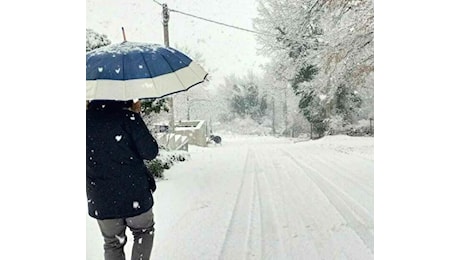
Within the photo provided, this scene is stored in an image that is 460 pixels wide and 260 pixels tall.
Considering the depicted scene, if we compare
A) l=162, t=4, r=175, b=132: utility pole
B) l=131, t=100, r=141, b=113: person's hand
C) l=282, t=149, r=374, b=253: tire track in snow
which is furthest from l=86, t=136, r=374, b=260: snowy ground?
l=131, t=100, r=141, b=113: person's hand

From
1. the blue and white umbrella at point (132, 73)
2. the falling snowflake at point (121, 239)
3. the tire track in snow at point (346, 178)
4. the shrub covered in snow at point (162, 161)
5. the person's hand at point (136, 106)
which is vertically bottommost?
the falling snowflake at point (121, 239)

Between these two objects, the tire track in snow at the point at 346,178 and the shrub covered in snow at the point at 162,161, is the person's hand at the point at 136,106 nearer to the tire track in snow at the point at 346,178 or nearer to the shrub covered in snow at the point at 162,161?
the shrub covered in snow at the point at 162,161

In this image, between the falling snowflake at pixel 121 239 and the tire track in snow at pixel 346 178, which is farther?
the tire track in snow at pixel 346 178

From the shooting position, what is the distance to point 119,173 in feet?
4.89

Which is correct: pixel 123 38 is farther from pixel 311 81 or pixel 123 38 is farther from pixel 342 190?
pixel 342 190

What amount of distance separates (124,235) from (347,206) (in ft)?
2.64

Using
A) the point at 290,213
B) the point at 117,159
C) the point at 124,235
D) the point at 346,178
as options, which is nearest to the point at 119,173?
the point at 117,159

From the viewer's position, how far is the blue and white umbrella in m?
1.53

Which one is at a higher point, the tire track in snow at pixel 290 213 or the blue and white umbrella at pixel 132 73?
the blue and white umbrella at pixel 132 73

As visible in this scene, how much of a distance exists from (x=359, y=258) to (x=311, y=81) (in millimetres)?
657

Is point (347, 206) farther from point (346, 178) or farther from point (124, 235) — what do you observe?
point (124, 235)

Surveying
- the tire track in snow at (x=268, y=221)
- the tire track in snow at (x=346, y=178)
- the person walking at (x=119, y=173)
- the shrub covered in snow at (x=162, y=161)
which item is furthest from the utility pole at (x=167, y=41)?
the tire track in snow at (x=346, y=178)

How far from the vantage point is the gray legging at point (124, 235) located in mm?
1525
